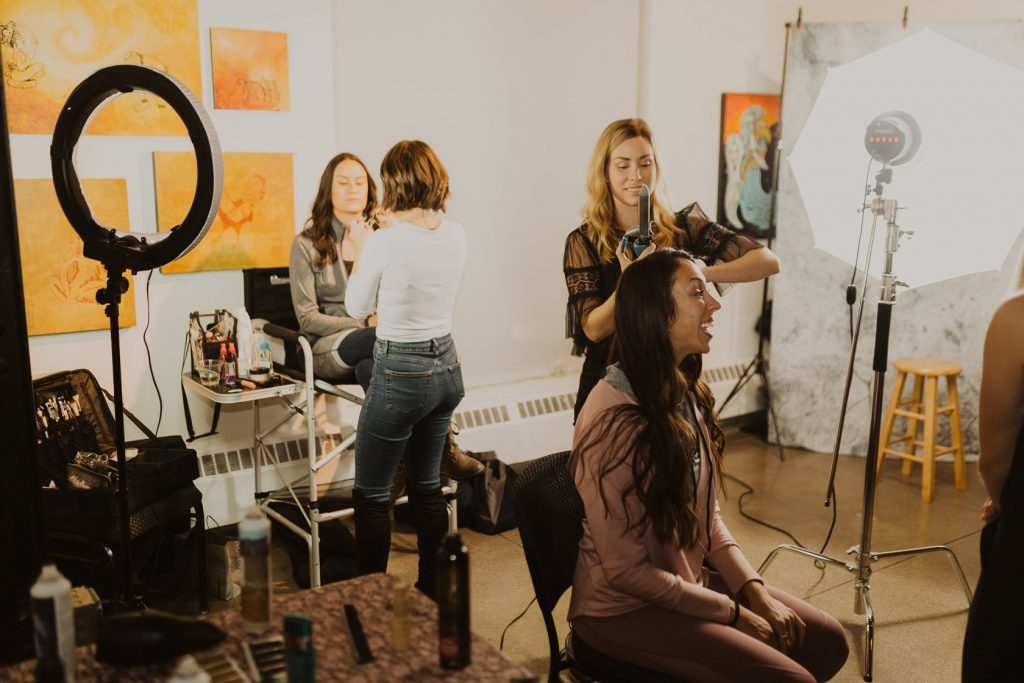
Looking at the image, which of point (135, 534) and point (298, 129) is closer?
point (135, 534)

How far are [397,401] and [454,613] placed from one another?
1.38 m

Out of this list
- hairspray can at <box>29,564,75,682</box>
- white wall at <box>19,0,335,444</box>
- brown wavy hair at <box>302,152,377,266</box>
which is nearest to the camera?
hairspray can at <box>29,564,75,682</box>

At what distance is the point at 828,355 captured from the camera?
478 centimetres

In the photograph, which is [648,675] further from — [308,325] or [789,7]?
[789,7]

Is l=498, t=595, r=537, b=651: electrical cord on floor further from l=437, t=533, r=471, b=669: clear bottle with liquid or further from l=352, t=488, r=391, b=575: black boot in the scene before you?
l=437, t=533, r=471, b=669: clear bottle with liquid

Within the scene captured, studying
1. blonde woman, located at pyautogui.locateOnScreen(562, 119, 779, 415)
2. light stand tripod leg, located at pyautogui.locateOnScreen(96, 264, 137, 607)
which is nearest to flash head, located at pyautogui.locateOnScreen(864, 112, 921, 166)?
blonde woman, located at pyautogui.locateOnScreen(562, 119, 779, 415)

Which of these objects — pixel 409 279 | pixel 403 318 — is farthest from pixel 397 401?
pixel 409 279

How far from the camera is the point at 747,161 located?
5098 mm

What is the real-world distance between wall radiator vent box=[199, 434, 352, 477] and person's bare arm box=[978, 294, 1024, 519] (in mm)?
2604

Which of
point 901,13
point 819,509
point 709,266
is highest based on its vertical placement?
point 901,13

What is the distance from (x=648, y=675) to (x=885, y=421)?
10.1 feet

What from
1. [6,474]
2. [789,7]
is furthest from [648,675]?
[789,7]

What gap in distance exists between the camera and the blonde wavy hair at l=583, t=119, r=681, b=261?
284 cm

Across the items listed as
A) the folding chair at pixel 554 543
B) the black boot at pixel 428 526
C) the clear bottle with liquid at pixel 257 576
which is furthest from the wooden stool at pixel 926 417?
the clear bottle with liquid at pixel 257 576
